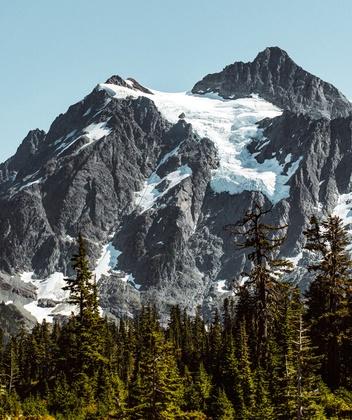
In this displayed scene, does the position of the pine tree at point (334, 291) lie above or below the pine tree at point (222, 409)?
above

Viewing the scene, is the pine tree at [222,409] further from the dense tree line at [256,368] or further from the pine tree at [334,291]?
the pine tree at [334,291]

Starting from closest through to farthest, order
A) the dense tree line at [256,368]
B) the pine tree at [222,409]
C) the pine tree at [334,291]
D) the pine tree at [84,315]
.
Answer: the dense tree line at [256,368] < the pine tree at [222,409] < the pine tree at [334,291] < the pine tree at [84,315]

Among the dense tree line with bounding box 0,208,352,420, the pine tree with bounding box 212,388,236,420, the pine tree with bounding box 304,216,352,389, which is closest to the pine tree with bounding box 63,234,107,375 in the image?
the dense tree line with bounding box 0,208,352,420

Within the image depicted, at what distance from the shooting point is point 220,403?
35875 millimetres

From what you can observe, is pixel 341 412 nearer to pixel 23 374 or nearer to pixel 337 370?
pixel 337 370

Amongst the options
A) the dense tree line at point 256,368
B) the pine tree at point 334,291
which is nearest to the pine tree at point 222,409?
the dense tree line at point 256,368

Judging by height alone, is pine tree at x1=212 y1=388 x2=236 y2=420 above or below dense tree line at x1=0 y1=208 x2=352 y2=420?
below

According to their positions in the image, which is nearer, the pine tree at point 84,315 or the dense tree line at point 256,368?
the dense tree line at point 256,368

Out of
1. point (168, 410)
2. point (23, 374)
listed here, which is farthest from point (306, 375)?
point (23, 374)

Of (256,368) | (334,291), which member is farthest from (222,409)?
(334,291)

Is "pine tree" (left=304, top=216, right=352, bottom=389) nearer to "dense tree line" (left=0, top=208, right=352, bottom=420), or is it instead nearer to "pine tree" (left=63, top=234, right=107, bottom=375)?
"dense tree line" (left=0, top=208, right=352, bottom=420)

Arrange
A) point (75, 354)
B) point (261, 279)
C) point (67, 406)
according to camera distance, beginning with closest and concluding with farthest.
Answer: point (261, 279), point (67, 406), point (75, 354)

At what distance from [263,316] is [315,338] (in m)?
11.3

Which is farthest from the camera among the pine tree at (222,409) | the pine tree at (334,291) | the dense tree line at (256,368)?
the pine tree at (334,291)
